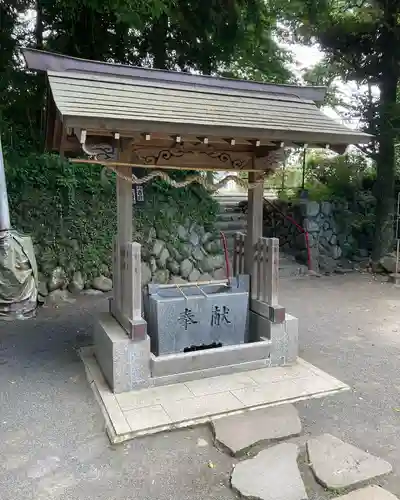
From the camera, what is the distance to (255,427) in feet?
10.2

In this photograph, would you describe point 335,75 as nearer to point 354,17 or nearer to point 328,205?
point 354,17

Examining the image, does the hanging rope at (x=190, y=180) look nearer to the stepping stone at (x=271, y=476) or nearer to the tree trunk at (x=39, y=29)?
the stepping stone at (x=271, y=476)

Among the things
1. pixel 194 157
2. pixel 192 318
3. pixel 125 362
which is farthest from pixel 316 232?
pixel 125 362

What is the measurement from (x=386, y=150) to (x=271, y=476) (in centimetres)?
848

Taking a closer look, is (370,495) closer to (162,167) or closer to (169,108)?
(162,167)

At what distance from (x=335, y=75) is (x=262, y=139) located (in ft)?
23.4

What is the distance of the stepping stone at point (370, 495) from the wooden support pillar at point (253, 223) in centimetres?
239

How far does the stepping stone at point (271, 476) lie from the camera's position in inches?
95.0

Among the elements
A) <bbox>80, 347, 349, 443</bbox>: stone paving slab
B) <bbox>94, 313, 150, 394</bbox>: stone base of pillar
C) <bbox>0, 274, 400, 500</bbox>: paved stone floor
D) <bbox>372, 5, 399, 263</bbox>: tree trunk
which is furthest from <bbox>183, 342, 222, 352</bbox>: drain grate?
<bbox>372, 5, 399, 263</bbox>: tree trunk

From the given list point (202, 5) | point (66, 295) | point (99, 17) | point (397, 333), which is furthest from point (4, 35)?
point (397, 333)

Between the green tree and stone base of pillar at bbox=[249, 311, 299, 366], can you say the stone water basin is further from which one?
the green tree

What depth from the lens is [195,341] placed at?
4215 mm

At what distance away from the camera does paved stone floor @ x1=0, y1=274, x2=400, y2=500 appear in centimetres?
252

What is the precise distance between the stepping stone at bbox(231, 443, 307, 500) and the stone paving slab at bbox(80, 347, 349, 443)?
58cm
